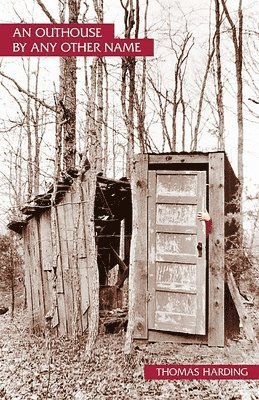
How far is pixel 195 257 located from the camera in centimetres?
802

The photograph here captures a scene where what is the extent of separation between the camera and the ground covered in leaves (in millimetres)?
6496

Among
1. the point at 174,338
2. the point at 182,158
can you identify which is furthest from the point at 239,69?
the point at 174,338

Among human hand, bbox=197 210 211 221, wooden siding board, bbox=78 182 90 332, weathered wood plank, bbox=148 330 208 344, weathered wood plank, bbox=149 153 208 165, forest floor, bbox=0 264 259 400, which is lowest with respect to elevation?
forest floor, bbox=0 264 259 400

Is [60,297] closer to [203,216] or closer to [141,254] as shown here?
[141,254]

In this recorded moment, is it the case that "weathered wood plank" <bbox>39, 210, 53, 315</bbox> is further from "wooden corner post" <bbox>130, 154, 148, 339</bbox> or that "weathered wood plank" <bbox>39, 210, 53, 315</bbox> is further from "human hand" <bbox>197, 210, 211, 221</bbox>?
"human hand" <bbox>197, 210, 211, 221</bbox>

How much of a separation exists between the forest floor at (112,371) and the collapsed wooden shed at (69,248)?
36.1 inches

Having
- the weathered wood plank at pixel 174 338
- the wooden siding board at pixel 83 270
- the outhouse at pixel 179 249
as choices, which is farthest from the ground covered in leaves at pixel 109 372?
the wooden siding board at pixel 83 270

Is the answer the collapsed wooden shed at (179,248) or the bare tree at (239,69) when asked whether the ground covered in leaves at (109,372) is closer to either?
the collapsed wooden shed at (179,248)

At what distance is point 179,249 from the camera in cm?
811

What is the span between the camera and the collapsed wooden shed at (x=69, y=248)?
31.7 feet

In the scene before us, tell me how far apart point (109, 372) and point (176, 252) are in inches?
91.1

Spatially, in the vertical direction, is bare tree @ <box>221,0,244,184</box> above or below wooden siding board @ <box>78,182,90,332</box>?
above

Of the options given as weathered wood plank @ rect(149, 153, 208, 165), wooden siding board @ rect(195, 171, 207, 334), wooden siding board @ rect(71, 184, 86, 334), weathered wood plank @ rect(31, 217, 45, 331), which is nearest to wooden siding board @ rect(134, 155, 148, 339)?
weathered wood plank @ rect(149, 153, 208, 165)

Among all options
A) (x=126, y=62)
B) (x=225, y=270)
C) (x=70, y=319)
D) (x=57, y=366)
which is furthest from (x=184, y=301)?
(x=126, y=62)
